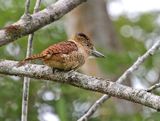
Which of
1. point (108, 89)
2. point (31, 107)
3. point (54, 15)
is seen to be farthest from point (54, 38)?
point (108, 89)

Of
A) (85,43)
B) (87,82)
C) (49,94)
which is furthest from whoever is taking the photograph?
(49,94)

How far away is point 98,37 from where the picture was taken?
7656 mm

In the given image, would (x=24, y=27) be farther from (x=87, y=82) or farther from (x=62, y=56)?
(x=87, y=82)

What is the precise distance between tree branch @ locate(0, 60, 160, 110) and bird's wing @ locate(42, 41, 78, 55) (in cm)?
10

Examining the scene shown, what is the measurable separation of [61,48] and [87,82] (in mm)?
320

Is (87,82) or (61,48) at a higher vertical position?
(61,48)

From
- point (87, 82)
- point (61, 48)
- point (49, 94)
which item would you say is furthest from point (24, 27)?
point (49, 94)

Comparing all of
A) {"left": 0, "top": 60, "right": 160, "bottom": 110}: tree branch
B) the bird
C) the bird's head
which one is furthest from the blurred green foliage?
{"left": 0, "top": 60, "right": 160, "bottom": 110}: tree branch

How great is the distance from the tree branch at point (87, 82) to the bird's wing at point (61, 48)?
0.32ft

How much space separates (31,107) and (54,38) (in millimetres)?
1336

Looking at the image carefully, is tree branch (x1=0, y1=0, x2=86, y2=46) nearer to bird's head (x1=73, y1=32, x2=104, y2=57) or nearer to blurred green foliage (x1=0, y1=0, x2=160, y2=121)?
bird's head (x1=73, y1=32, x2=104, y2=57)

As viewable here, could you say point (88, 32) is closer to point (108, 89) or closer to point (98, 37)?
point (98, 37)

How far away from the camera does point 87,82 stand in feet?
9.86

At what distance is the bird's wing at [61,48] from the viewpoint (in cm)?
321
